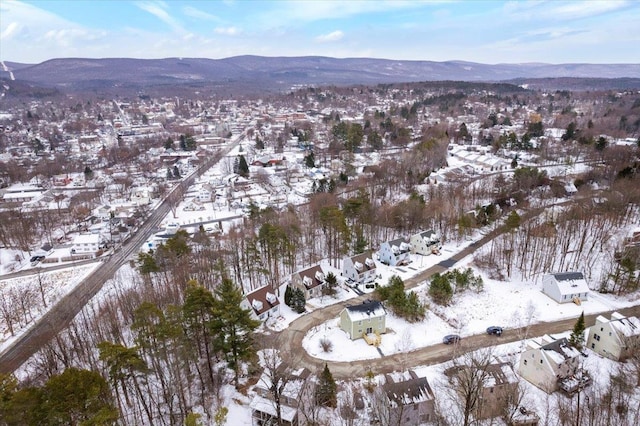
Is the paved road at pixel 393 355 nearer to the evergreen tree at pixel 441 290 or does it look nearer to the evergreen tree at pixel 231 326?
the evergreen tree at pixel 441 290

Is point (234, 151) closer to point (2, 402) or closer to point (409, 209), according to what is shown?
point (409, 209)

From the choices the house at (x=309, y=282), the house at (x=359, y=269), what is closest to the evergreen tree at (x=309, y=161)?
the house at (x=359, y=269)

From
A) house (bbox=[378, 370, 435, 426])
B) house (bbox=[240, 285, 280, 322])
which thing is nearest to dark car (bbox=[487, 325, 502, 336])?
house (bbox=[378, 370, 435, 426])

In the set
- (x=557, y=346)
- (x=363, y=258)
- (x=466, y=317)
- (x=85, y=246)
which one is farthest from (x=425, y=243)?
(x=85, y=246)

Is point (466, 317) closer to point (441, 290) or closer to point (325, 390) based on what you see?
point (441, 290)

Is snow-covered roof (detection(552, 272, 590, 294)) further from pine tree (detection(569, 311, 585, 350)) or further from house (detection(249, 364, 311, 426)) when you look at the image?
house (detection(249, 364, 311, 426))

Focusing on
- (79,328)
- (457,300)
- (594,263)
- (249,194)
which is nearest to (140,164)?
(249,194)
